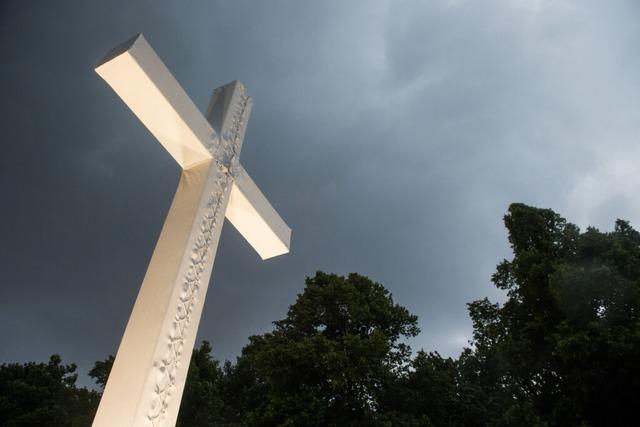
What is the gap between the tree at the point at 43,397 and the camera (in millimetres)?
18766

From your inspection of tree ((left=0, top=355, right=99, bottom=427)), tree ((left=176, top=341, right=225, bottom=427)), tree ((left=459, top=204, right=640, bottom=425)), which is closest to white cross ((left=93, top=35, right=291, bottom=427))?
tree ((left=459, top=204, right=640, bottom=425))

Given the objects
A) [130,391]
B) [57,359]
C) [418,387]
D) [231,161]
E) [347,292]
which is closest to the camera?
[130,391]

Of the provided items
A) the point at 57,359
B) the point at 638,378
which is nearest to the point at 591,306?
the point at 638,378

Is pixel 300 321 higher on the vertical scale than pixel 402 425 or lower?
higher

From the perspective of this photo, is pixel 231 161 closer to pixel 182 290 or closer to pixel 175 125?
pixel 175 125

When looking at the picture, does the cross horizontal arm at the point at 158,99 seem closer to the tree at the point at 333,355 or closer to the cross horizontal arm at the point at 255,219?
the cross horizontal arm at the point at 255,219

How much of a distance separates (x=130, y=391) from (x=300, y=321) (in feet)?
47.2

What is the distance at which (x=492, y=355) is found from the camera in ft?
47.9

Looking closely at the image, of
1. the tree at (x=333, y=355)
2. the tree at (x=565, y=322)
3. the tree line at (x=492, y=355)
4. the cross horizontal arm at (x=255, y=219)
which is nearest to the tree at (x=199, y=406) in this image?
the tree line at (x=492, y=355)

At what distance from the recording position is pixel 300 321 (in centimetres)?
1545

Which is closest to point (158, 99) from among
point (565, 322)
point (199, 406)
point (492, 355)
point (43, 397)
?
point (565, 322)

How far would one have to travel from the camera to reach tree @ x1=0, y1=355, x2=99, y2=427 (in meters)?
18.8

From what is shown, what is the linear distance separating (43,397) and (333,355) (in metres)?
19.0

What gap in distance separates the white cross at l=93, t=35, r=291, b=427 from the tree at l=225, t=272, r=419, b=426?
1123cm
